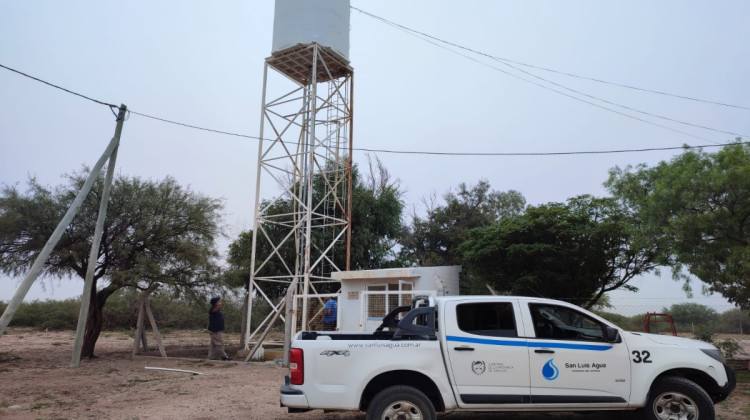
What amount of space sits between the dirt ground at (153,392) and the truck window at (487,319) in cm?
212

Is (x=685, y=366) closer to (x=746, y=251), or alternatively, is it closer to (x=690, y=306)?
(x=746, y=251)

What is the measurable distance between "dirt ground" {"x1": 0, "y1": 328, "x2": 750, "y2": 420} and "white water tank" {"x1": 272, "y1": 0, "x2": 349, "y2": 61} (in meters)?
11.6

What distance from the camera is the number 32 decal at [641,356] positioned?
21.1ft

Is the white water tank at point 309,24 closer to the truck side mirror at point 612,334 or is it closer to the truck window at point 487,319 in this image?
the truck window at point 487,319

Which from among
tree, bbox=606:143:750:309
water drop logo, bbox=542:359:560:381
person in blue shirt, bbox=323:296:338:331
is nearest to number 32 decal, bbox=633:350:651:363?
water drop logo, bbox=542:359:560:381

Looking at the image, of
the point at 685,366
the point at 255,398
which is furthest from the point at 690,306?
the point at 255,398

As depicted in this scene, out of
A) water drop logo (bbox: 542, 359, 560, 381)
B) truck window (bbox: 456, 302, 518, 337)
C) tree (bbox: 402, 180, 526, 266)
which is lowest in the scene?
water drop logo (bbox: 542, 359, 560, 381)

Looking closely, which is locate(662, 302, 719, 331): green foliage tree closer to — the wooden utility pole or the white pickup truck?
the white pickup truck

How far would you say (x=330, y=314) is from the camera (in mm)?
17672

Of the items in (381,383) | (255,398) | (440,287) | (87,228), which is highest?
(87,228)

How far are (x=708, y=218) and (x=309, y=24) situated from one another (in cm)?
1437

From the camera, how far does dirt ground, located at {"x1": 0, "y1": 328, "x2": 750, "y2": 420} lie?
8258 mm

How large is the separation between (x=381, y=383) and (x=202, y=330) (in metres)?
32.6

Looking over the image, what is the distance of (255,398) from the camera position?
9.63 m
